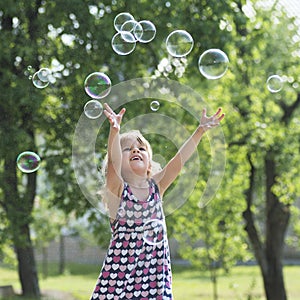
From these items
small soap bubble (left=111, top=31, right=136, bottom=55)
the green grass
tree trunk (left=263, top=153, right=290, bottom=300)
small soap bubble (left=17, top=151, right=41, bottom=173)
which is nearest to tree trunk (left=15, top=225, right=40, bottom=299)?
the green grass

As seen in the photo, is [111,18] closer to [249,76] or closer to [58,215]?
[249,76]

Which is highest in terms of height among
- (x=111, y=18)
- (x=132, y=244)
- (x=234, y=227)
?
(x=111, y=18)

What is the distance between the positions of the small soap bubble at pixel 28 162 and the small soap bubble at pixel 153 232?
149 cm

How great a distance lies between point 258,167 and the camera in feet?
34.7

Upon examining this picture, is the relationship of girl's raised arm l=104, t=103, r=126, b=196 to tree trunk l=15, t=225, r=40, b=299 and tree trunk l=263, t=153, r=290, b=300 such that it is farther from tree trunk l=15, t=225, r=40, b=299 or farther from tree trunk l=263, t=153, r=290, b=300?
tree trunk l=263, t=153, r=290, b=300

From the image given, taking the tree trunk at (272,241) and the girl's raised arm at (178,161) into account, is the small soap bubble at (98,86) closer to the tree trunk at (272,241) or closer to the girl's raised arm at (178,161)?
the girl's raised arm at (178,161)

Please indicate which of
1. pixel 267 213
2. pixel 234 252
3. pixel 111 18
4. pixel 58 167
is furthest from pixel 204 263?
pixel 111 18

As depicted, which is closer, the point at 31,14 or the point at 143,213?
the point at 143,213

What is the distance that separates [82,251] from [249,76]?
10472 mm

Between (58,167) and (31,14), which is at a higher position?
(31,14)

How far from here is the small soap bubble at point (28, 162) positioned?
509 centimetres

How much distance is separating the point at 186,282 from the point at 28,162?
1139 cm

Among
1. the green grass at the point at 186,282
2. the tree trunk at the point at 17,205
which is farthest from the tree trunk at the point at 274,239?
the tree trunk at the point at 17,205

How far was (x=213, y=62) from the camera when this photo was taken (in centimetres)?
531
